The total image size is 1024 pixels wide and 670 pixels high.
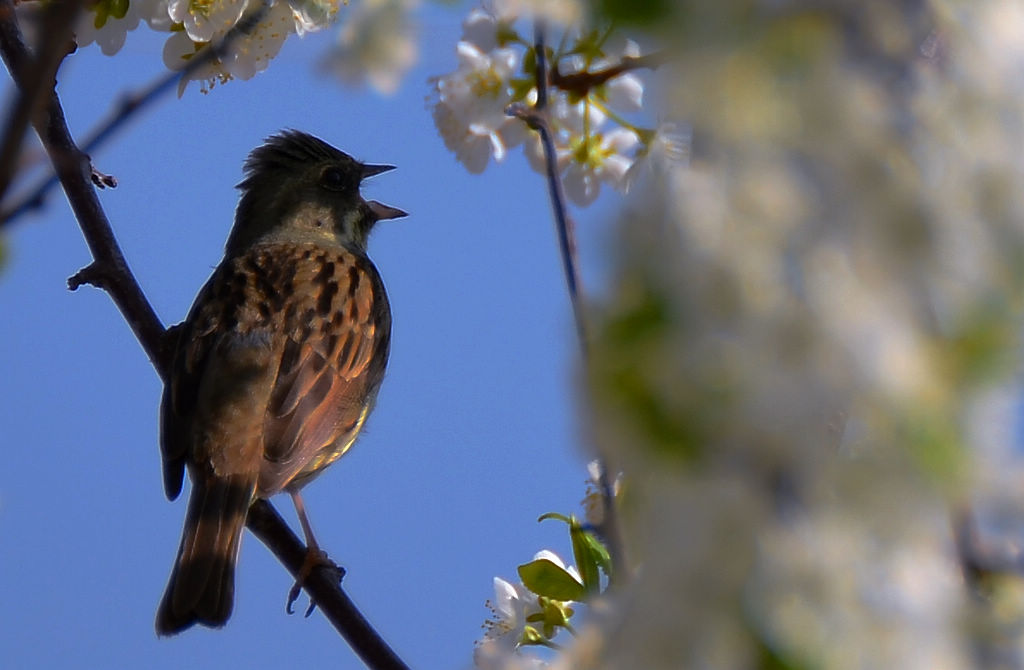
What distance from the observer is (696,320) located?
0.61 metres

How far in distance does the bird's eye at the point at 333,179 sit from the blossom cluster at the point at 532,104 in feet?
5.29

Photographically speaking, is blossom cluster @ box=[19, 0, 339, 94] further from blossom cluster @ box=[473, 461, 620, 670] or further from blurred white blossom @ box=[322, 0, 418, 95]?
blossom cluster @ box=[473, 461, 620, 670]

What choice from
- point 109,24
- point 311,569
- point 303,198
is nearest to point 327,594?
point 311,569

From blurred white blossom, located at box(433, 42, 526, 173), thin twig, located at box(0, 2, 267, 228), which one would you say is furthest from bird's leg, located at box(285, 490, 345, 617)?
thin twig, located at box(0, 2, 267, 228)

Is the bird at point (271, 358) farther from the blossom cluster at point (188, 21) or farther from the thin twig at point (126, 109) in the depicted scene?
the thin twig at point (126, 109)

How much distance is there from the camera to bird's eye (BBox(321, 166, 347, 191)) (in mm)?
4699

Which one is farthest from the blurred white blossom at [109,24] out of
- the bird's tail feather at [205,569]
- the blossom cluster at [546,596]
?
the blossom cluster at [546,596]

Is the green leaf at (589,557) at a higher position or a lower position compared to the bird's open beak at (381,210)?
lower

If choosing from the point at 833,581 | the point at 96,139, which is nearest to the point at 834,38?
the point at 833,581

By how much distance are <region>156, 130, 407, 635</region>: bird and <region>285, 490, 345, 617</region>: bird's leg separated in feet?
0.03

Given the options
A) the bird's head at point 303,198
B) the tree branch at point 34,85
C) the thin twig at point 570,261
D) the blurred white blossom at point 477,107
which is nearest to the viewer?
the tree branch at point 34,85

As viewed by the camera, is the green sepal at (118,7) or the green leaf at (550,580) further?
the green sepal at (118,7)

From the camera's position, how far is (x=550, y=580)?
2.29 meters

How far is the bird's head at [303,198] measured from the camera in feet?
15.2
